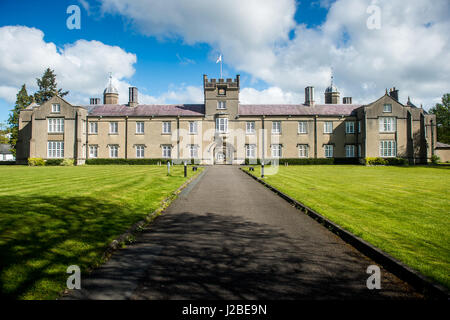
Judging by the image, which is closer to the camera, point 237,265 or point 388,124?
point 237,265

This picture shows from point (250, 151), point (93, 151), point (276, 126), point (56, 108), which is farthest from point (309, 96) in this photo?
point (56, 108)

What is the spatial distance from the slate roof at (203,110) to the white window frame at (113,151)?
4770 mm

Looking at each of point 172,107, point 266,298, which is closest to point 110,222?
point 266,298

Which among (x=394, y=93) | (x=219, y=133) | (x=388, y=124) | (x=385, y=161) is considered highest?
(x=394, y=93)

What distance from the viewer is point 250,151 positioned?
144 ft

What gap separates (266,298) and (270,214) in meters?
5.05

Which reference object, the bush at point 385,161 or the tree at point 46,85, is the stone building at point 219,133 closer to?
the bush at point 385,161

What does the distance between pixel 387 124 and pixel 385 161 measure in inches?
231

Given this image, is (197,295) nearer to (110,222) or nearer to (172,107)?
(110,222)

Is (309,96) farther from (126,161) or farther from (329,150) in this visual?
(126,161)

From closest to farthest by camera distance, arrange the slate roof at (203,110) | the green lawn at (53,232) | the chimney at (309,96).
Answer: the green lawn at (53,232)
the slate roof at (203,110)
the chimney at (309,96)

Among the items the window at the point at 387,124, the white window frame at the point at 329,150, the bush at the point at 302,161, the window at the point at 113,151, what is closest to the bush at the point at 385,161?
the window at the point at 387,124

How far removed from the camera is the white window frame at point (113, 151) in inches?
1713
